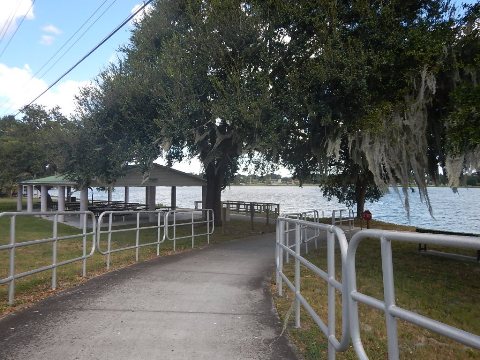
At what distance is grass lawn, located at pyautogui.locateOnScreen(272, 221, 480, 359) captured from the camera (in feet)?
16.8

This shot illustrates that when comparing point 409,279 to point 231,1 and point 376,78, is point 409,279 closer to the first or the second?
point 376,78

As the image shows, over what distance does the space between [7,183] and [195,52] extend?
30.7m

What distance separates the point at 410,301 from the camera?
7.87 meters

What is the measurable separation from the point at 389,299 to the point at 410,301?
6.15 metres

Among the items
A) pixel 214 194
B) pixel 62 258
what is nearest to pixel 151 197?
pixel 214 194

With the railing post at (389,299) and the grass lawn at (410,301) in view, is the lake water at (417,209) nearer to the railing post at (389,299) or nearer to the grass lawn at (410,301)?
the grass lawn at (410,301)

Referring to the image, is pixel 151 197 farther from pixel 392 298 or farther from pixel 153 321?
pixel 392 298

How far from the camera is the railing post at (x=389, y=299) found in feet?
7.54

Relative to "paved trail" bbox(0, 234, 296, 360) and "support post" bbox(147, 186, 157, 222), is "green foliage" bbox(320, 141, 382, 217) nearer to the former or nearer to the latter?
"support post" bbox(147, 186, 157, 222)

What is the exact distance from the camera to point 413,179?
13602 mm

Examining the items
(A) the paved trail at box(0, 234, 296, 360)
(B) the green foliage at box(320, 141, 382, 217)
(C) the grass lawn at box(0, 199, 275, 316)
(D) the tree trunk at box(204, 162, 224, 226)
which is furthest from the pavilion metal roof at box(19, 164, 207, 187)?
(A) the paved trail at box(0, 234, 296, 360)

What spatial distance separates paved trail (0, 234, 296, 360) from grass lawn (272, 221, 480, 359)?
432 mm

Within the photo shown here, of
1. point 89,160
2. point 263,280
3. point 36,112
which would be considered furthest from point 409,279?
point 36,112

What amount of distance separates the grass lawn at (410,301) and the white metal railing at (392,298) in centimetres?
190
